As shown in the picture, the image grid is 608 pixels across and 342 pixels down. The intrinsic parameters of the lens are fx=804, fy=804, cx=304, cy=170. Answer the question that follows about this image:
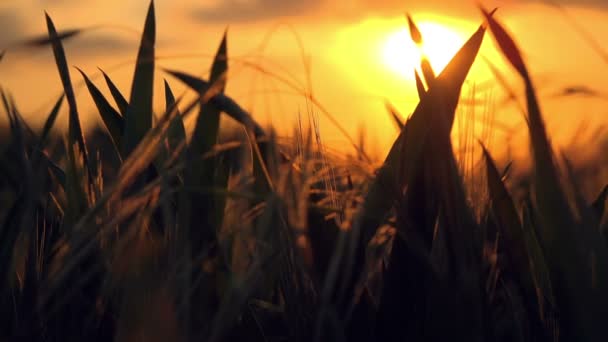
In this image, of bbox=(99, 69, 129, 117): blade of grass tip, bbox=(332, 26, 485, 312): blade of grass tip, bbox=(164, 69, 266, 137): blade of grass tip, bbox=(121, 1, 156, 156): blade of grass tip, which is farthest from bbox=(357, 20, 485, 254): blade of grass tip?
bbox=(99, 69, 129, 117): blade of grass tip

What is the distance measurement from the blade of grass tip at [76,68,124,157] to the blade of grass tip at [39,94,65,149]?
9 cm

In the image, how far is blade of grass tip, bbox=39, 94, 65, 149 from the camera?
2.57 feet

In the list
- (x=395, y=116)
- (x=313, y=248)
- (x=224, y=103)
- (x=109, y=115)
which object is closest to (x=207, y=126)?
(x=224, y=103)

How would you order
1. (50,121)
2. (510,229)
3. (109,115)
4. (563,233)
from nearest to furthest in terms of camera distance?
(563,233), (510,229), (50,121), (109,115)

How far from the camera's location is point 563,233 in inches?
23.0

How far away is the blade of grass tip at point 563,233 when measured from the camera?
56 cm

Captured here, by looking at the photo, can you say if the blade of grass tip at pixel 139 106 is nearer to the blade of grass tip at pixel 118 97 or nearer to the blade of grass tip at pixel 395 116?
the blade of grass tip at pixel 118 97

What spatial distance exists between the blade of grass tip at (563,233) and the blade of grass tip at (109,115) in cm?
50

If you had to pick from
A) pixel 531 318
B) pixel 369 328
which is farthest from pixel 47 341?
pixel 531 318

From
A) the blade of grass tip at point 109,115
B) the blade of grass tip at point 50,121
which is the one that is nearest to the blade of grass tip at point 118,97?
the blade of grass tip at point 109,115

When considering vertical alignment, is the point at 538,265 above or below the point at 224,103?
below

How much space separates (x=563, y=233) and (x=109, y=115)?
0.57 m

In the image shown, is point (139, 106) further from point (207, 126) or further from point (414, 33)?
point (414, 33)

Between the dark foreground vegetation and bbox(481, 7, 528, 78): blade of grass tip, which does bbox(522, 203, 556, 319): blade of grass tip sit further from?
bbox(481, 7, 528, 78): blade of grass tip
